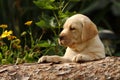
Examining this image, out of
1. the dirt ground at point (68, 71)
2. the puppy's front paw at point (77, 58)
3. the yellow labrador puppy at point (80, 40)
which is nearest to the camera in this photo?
the dirt ground at point (68, 71)

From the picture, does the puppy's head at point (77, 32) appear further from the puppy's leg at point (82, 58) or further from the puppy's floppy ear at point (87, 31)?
the puppy's leg at point (82, 58)

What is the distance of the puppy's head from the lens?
16.3ft

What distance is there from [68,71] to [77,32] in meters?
0.42

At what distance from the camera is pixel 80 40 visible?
4996 mm

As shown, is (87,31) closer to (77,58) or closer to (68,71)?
(77,58)

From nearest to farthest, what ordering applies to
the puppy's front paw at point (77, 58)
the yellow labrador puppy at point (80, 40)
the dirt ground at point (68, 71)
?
the dirt ground at point (68, 71) < the puppy's front paw at point (77, 58) < the yellow labrador puppy at point (80, 40)

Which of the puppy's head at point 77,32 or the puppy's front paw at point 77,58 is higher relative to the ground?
the puppy's head at point 77,32

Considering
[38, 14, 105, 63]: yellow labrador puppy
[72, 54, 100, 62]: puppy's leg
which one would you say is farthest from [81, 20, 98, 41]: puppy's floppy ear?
[72, 54, 100, 62]: puppy's leg

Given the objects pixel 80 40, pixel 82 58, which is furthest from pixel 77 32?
pixel 82 58

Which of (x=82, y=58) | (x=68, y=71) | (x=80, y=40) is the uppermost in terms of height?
(x=80, y=40)

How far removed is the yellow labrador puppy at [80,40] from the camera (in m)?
4.95

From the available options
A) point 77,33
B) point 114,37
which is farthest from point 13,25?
point 77,33

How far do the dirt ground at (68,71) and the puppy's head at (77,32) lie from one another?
0.24 metres

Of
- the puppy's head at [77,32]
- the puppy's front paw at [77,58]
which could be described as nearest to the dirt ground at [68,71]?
the puppy's front paw at [77,58]
